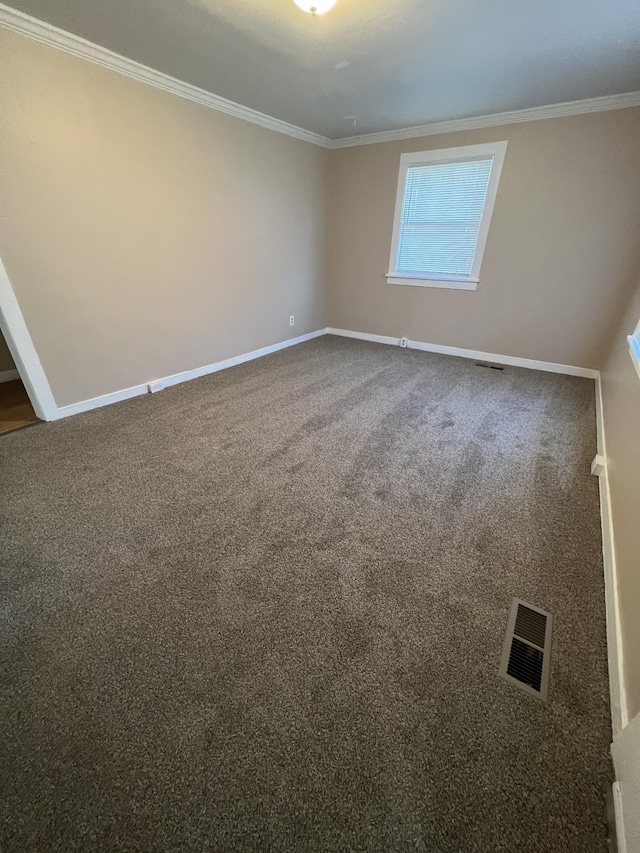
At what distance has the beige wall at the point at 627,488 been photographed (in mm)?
1077

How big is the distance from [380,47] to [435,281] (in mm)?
2367

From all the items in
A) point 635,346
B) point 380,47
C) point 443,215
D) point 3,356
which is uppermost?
point 380,47

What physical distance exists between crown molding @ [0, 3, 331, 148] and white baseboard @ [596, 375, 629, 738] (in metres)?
4.12

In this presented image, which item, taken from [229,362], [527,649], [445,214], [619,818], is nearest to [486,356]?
[445,214]

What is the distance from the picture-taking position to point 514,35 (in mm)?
2029

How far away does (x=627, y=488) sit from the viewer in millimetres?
1531

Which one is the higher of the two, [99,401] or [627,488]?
[627,488]

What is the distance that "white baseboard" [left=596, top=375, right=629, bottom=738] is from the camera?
40.6 inches

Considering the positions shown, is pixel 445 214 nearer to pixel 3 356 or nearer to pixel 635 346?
pixel 635 346

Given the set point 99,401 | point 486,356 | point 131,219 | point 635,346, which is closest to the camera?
point 635,346

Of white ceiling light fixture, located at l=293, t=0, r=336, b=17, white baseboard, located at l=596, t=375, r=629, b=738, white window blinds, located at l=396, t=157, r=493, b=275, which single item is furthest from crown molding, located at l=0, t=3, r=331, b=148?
white baseboard, located at l=596, t=375, r=629, b=738

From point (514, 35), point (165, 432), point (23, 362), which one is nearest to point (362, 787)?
point (165, 432)

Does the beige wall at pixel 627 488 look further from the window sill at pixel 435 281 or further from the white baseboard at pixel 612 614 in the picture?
the window sill at pixel 435 281

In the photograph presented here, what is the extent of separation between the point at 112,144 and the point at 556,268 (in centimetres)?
409
